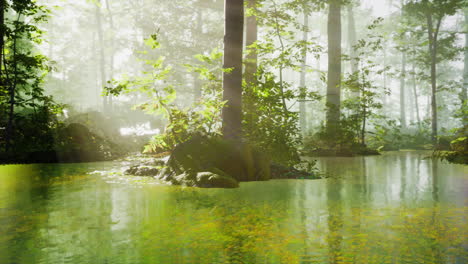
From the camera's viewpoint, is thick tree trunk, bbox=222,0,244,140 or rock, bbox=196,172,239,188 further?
thick tree trunk, bbox=222,0,244,140

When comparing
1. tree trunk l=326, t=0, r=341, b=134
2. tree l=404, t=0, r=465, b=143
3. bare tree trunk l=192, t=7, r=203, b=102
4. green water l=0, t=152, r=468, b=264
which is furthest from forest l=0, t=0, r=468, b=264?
bare tree trunk l=192, t=7, r=203, b=102

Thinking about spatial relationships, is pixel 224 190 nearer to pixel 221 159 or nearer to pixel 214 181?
pixel 214 181

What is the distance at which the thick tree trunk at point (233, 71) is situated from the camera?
8359mm

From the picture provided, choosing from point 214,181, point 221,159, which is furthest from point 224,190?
point 221,159

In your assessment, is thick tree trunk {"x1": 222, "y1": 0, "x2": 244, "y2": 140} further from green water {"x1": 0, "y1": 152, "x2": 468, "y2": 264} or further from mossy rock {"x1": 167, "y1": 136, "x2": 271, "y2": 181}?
green water {"x1": 0, "y1": 152, "x2": 468, "y2": 264}

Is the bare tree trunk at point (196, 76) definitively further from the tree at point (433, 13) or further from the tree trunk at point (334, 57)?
the tree at point (433, 13)

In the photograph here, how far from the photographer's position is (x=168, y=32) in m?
30.1

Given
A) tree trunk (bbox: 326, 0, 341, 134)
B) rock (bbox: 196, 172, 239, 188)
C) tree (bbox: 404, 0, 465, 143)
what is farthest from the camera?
tree (bbox: 404, 0, 465, 143)

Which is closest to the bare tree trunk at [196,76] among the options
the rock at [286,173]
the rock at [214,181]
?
the rock at [286,173]

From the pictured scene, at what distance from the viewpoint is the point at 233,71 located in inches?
332

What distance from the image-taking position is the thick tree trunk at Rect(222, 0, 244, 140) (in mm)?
8359

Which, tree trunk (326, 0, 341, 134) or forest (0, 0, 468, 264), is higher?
tree trunk (326, 0, 341, 134)

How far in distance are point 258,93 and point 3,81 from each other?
311 inches

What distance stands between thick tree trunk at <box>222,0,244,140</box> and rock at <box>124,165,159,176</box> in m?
1.93
